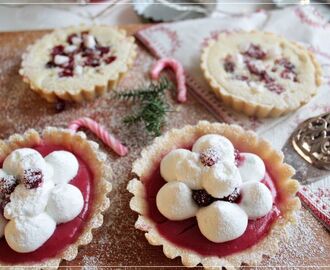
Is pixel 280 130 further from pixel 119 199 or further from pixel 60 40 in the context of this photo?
pixel 60 40

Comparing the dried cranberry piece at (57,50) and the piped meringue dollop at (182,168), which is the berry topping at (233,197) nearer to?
the piped meringue dollop at (182,168)

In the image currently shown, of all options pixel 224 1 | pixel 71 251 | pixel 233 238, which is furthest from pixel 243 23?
pixel 71 251

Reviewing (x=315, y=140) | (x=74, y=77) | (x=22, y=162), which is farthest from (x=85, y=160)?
(x=315, y=140)

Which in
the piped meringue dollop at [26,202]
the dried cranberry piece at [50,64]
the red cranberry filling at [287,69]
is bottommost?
the piped meringue dollop at [26,202]

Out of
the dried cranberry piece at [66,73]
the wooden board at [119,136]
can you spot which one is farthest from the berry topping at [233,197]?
the dried cranberry piece at [66,73]

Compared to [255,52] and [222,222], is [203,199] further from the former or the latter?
Answer: [255,52]
